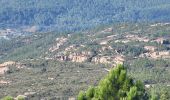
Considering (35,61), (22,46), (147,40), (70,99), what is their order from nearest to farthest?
(70,99) → (35,61) → (147,40) → (22,46)

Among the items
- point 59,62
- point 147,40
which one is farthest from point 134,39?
point 59,62

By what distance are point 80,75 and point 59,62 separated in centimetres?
1577

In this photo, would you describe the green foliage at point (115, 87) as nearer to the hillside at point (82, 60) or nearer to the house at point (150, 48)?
the hillside at point (82, 60)

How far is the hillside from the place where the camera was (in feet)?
272

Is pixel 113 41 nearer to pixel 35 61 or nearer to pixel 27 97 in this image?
pixel 35 61

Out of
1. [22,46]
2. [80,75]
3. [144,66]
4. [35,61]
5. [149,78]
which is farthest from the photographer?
[22,46]

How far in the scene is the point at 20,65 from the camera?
347ft

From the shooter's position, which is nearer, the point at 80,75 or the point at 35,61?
the point at 80,75

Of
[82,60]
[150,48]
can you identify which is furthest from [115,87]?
[150,48]

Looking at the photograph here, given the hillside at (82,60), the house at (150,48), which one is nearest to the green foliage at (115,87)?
the hillside at (82,60)

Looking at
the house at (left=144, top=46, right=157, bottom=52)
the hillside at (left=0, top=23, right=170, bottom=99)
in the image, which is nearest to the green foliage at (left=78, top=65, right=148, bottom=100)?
the hillside at (left=0, top=23, right=170, bottom=99)

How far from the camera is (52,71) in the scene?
329 feet

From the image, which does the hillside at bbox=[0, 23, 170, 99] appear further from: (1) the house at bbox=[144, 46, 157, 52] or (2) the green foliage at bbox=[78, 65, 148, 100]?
(2) the green foliage at bbox=[78, 65, 148, 100]

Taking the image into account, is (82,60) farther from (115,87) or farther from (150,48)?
(115,87)
